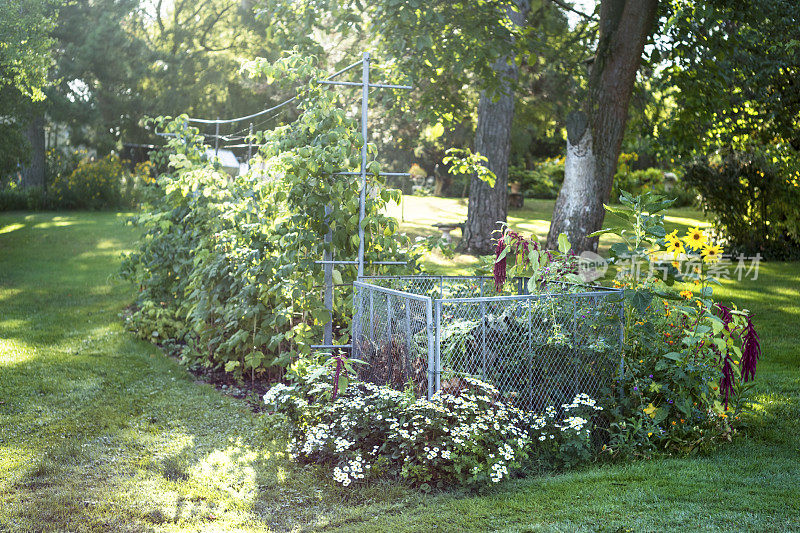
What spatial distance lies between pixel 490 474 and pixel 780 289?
8290 mm

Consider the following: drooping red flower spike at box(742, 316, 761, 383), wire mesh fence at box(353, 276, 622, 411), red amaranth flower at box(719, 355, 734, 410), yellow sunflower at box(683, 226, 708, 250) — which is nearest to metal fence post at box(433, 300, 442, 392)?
wire mesh fence at box(353, 276, 622, 411)

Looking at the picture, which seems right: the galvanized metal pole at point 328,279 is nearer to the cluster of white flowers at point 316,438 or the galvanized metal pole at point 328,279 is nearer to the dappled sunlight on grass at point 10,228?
the cluster of white flowers at point 316,438

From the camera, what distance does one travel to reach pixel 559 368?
176 inches

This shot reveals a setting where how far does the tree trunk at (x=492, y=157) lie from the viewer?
12.0 metres

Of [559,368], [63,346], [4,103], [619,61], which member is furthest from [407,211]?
[559,368]

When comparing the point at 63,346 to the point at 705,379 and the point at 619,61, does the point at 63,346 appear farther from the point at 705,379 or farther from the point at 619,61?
the point at 619,61

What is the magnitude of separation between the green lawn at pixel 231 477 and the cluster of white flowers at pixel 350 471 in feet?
0.29

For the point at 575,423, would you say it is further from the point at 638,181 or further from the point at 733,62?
the point at 638,181

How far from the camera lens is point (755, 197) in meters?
12.8

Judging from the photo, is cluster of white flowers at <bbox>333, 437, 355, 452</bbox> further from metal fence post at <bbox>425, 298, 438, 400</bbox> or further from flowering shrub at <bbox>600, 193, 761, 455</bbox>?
flowering shrub at <bbox>600, 193, 761, 455</bbox>

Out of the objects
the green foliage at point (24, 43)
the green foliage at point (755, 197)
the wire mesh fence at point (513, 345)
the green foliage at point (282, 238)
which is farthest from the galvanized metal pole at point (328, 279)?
the green foliage at point (755, 197)

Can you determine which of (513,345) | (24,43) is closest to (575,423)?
(513,345)

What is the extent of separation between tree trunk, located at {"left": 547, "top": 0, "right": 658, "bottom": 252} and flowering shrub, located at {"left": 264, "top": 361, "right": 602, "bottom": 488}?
180 inches

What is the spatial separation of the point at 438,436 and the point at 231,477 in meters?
1.27
